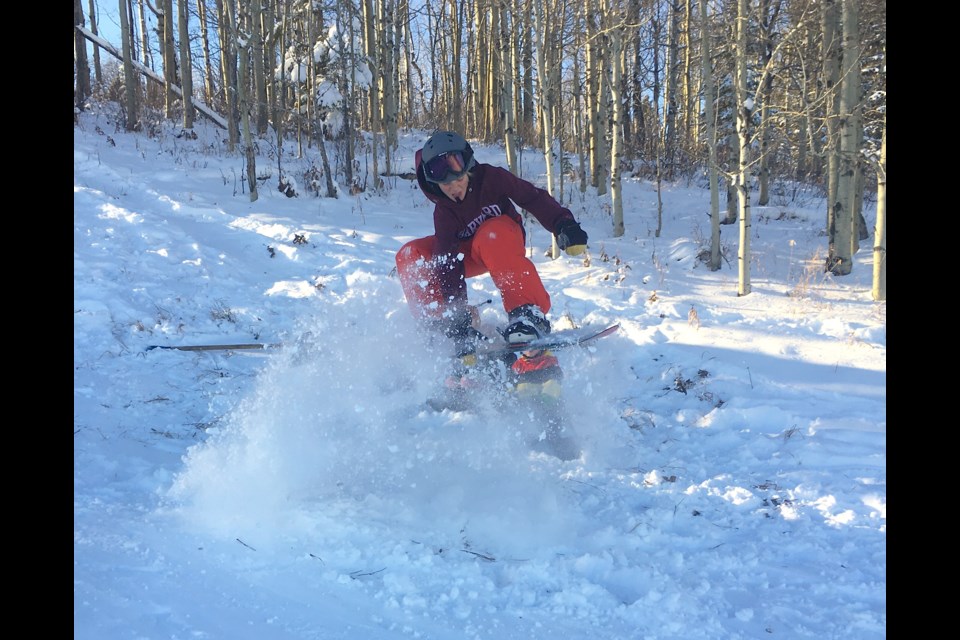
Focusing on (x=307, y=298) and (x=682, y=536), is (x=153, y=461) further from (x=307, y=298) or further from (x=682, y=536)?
(x=307, y=298)

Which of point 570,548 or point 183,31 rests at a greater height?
point 183,31

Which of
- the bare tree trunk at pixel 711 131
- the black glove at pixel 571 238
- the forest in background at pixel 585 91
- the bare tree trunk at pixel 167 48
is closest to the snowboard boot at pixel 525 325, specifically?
the black glove at pixel 571 238

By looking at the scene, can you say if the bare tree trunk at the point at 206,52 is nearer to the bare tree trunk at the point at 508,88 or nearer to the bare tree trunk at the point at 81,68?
the bare tree trunk at the point at 81,68

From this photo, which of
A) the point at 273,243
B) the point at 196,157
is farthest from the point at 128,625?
the point at 196,157

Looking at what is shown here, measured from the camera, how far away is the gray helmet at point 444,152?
371 cm

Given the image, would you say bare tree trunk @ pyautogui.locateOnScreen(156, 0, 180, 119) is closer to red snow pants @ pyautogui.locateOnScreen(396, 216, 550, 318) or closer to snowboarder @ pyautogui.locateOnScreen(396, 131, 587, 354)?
snowboarder @ pyautogui.locateOnScreen(396, 131, 587, 354)

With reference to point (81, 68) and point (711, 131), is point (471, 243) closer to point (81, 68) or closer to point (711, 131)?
point (711, 131)

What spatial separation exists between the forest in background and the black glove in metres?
3.55

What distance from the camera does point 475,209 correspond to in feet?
12.7

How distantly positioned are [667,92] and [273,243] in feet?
45.4

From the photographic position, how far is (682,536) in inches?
99.3

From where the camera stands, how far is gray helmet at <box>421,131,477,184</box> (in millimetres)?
3715

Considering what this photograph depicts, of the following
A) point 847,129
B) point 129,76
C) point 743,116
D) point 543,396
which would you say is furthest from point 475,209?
point 129,76
